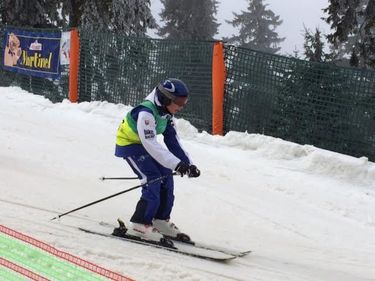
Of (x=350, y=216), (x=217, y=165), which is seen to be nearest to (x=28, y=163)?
(x=217, y=165)

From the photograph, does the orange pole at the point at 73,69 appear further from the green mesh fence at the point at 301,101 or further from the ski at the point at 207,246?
the ski at the point at 207,246

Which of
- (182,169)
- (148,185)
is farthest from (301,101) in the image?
(182,169)

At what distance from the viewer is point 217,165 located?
858 cm

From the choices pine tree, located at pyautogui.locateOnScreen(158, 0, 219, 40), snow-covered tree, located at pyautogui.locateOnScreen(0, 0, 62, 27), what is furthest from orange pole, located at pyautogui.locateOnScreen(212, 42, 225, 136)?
pine tree, located at pyautogui.locateOnScreen(158, 0, 219, 40)

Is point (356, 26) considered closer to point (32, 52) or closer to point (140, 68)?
point (140, 68)

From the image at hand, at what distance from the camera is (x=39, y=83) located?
1497cm

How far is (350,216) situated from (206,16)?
39.5 meters

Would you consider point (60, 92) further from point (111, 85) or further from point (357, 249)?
point (357, 249)

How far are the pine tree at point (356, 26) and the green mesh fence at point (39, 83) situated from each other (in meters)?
6.66

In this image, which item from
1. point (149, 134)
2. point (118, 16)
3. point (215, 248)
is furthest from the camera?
point (118, 16)

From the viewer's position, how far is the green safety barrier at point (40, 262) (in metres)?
3.92

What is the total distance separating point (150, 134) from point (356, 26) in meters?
10.1

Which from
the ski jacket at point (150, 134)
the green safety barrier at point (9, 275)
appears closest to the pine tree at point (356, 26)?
the ski jacket at point (150, 134)

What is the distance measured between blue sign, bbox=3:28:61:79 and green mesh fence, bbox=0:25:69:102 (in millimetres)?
156
